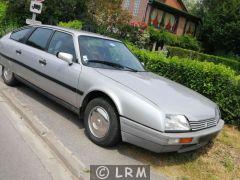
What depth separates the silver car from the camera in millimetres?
4703

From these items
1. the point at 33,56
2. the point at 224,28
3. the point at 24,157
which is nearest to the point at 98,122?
the point at 24,157

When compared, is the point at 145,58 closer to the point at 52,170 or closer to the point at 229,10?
the point at 52,170

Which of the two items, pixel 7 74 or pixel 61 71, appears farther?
pixel 7 74

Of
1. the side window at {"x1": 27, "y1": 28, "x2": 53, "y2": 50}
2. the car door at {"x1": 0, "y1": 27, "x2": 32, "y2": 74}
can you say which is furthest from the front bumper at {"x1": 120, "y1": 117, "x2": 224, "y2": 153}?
the car door at {"x1": 0, "y1": 27, "x2": 32, "y2": 74}

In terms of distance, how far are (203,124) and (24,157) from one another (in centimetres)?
243

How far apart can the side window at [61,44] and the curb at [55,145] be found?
1185 millimetres

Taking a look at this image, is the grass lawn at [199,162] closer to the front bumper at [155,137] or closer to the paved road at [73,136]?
the paved road at [73,136]

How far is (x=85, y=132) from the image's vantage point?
5648 mm

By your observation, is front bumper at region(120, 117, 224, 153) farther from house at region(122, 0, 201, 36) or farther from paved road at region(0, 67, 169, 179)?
house at region(122, 0, 201, 36)

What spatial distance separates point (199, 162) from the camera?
5.33 m

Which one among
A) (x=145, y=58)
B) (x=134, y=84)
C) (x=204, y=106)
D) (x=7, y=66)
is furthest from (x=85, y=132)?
(x=145, y=58)

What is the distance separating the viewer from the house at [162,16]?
1302 inches

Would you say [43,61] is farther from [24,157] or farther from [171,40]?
[171,40]

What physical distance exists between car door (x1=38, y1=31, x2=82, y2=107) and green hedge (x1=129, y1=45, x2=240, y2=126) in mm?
3081
